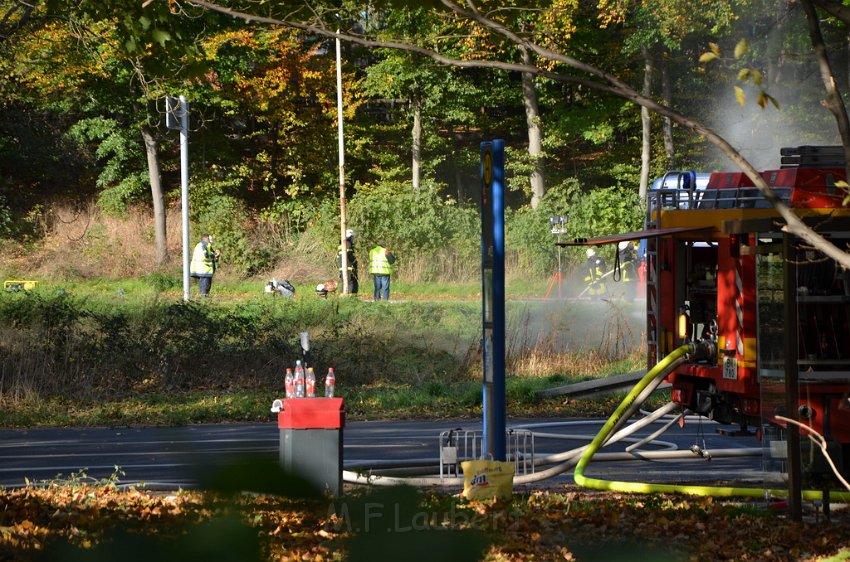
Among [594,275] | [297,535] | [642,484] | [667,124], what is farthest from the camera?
[667,124]

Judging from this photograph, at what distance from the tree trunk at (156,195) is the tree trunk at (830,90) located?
37620 millimetres

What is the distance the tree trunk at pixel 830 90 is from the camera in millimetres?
6002

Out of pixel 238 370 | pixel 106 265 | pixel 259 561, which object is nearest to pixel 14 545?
pixel 259 561

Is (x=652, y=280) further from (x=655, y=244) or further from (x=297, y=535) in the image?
(x=297, y=535)

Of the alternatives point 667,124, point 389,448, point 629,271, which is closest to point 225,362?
point 389,448

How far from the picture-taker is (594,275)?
38.8 metres

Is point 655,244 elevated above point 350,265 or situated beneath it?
situated beneath

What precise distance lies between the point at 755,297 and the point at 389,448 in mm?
4937

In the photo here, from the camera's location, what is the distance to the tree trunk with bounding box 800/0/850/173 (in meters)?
6.00

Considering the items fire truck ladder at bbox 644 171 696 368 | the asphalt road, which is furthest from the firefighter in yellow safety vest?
fire truck ladder at bbox 644 171 696 368

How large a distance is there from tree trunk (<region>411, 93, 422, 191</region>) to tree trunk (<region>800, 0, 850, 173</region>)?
43.3 m

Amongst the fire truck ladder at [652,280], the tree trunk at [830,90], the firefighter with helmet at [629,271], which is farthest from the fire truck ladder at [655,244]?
the firefighter with helmet at [629,271]

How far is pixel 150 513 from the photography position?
1641mm

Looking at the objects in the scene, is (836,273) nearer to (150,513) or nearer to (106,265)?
(150,513)
